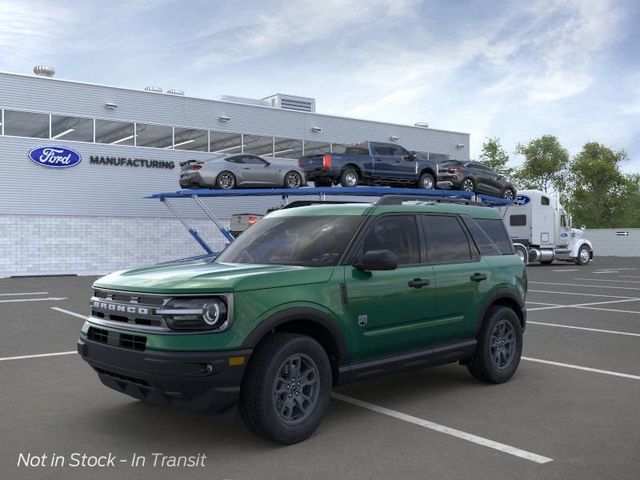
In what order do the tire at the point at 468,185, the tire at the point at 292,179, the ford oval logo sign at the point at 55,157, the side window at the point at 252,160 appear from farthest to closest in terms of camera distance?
the ford oval logo sign at the point at 55,157
the tire at the point at 468,185
the tire at the point at 292,179
the side window at the point at 252,160

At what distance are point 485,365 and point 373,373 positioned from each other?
1.64 meters

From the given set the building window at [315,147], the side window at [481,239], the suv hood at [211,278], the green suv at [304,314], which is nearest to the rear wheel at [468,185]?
the building window at [315,147]

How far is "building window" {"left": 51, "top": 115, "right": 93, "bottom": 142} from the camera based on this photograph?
2755cm

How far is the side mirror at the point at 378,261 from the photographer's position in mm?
5164

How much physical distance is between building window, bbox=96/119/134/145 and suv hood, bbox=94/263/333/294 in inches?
991

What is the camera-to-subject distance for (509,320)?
273 inches

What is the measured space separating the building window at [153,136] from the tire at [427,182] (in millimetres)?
12280

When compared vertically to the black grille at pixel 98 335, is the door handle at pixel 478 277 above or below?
above

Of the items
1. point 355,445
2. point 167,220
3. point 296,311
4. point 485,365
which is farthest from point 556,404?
point 167,220

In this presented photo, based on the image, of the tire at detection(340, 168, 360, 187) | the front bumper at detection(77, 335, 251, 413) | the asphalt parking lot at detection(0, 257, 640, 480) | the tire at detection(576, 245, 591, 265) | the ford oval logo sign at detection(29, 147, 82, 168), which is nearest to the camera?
the asphalt parking lot at detection(0, 257, 640, 480)

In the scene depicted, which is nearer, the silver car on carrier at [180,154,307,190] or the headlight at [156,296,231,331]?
the headlight at [156,296,231,331]

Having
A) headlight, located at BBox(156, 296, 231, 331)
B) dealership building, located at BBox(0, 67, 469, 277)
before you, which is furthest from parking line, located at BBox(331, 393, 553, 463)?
dealership building, located at BBox(0, 67, 469, 277)

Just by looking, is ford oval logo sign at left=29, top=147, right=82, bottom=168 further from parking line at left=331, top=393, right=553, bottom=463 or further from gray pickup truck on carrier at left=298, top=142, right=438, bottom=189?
parking line at left=331, top=393, right=553, bottom=463

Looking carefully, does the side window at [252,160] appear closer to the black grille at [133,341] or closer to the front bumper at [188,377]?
the black grille at [133,341]
